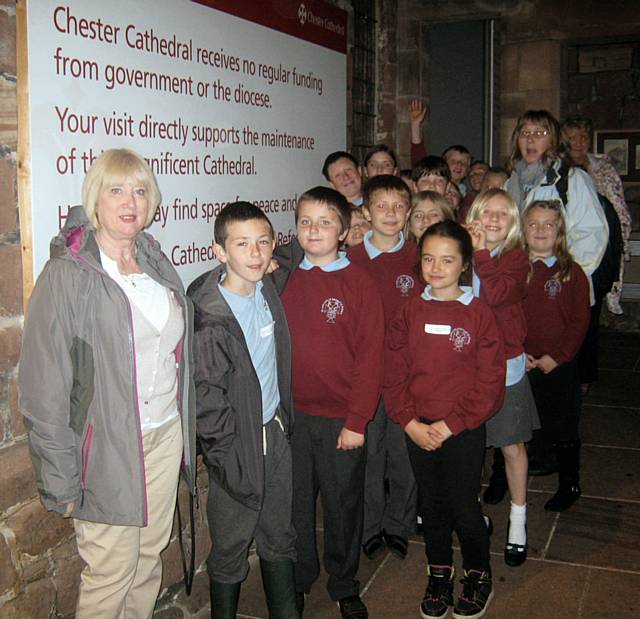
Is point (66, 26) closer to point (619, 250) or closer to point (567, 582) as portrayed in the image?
point (567, 582)

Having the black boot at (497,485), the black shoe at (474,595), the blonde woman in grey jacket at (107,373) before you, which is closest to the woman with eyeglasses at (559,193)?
the black boot at (497,485)

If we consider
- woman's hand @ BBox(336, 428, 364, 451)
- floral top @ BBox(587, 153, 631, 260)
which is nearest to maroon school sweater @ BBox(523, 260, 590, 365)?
woman's hand @ BBox(336, 428, 364, 451)

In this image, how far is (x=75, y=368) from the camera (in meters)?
2.24

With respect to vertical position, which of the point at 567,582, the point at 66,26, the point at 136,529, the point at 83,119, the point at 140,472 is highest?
the point at 66,26

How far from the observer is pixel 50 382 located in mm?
2170

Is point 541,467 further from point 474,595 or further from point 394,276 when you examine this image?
point 394,276

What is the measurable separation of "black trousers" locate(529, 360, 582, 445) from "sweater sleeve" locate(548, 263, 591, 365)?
0.34ft

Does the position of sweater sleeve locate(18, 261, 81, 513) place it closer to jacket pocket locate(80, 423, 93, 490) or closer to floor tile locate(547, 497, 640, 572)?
jacket pocket locate(80, 423, 93, 490)

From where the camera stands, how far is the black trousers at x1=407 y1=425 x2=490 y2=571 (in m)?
2.93

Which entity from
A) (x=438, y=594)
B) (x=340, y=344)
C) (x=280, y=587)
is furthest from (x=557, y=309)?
(x=280, y=587)

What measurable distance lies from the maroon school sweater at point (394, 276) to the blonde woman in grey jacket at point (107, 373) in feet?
3.62

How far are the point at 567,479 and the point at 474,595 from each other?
129cm

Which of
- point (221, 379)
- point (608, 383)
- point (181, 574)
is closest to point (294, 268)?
point (221, 379)

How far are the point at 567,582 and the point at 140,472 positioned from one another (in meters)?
1.96
